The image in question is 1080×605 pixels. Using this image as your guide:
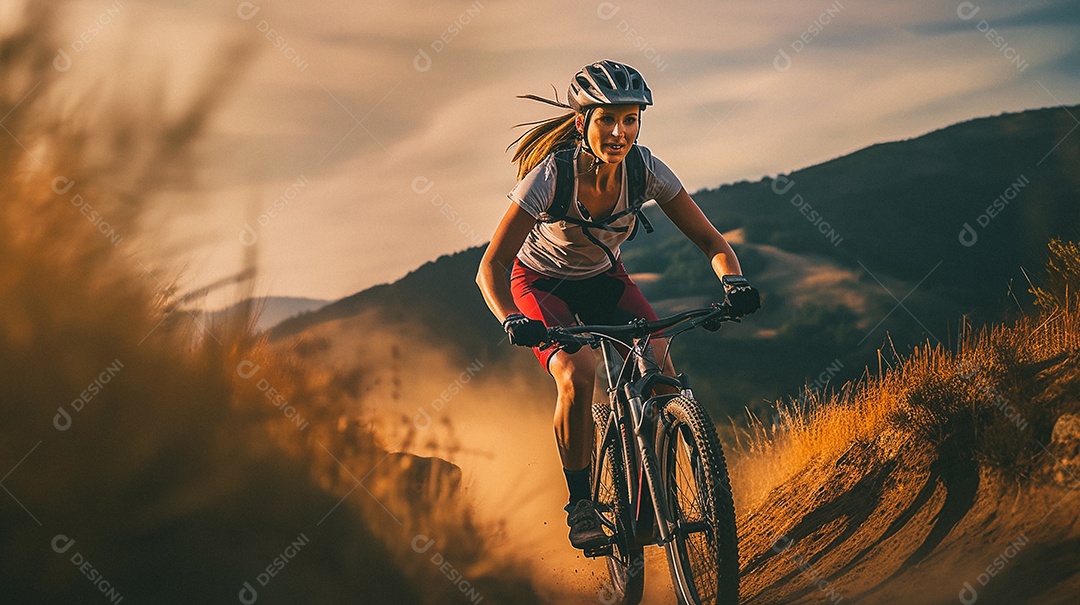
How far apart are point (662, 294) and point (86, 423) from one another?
44.1 m

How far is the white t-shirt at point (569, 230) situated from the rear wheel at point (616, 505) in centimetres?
79

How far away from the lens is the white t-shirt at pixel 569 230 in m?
4.85

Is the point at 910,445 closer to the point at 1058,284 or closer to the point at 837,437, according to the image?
the point at 837,437

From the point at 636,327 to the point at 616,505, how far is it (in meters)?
1.12

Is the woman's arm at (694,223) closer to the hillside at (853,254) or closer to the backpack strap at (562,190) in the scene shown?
the backpack strap at (562,190)

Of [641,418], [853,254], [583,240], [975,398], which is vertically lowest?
[853,254]

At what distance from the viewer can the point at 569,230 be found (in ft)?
16.8

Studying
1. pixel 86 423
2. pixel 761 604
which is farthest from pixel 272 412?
pixel 761 604

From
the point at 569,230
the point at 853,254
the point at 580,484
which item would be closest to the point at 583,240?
the point at 569,230

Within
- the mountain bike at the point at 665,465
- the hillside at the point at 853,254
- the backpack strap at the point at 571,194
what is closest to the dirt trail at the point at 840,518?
the mountain bike at the point at 665,465

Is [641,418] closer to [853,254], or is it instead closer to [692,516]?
[692,516]

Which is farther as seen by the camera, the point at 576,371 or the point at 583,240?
the point at 583,240

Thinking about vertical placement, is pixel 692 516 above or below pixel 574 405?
below

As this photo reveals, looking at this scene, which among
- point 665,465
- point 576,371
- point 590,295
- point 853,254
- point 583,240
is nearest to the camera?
point 665,465
